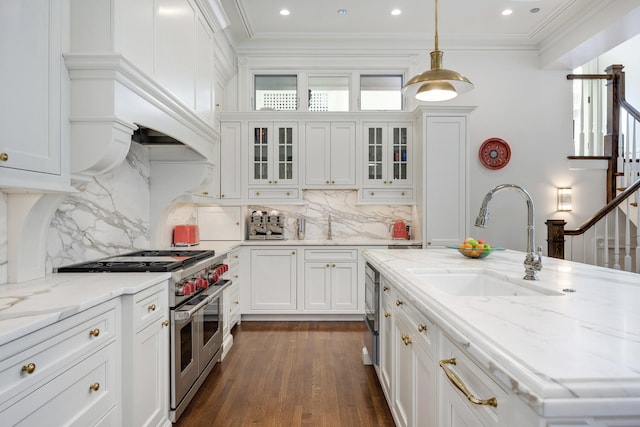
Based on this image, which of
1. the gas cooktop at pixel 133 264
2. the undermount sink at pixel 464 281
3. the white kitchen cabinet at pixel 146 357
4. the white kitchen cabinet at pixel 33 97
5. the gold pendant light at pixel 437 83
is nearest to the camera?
the white kitchen cabinet at pixel 33 97

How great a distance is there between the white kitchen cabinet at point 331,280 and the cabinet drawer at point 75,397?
279 centimetres

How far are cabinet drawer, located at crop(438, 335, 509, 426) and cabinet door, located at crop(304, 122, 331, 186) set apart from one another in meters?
3.44

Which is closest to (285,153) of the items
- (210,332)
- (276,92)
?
(276,92)

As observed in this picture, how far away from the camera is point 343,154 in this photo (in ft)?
15.1

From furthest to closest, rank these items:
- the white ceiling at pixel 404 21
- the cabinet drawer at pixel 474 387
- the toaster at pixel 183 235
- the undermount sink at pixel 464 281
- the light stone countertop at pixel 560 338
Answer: the white ceiling at pixel 404 21 < the toaster at pixel 183 235 < the undermount sink at pixel 464 281 < the cabinet drawer at pixel 474 387 < the light stone countertop at pixel 560 338

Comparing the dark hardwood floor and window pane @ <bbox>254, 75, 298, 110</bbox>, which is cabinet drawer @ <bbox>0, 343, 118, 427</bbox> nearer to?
the dark hardwood floor

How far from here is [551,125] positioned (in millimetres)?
4875

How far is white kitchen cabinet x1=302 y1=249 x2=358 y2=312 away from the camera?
14.4 ft

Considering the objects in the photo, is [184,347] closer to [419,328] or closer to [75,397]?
[75,397]

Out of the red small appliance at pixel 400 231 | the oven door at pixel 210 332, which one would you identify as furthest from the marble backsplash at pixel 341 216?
the oven door at pixel 210 332

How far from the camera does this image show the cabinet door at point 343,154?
181 inches

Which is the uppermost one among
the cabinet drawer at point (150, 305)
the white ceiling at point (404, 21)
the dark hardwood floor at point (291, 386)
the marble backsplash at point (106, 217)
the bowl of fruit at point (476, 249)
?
the white ceiling at point (404, 21)

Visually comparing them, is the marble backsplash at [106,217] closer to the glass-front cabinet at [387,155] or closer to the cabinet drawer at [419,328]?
the cabinet drawer at [419,328]

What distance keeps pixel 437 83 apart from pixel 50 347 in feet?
7.83
